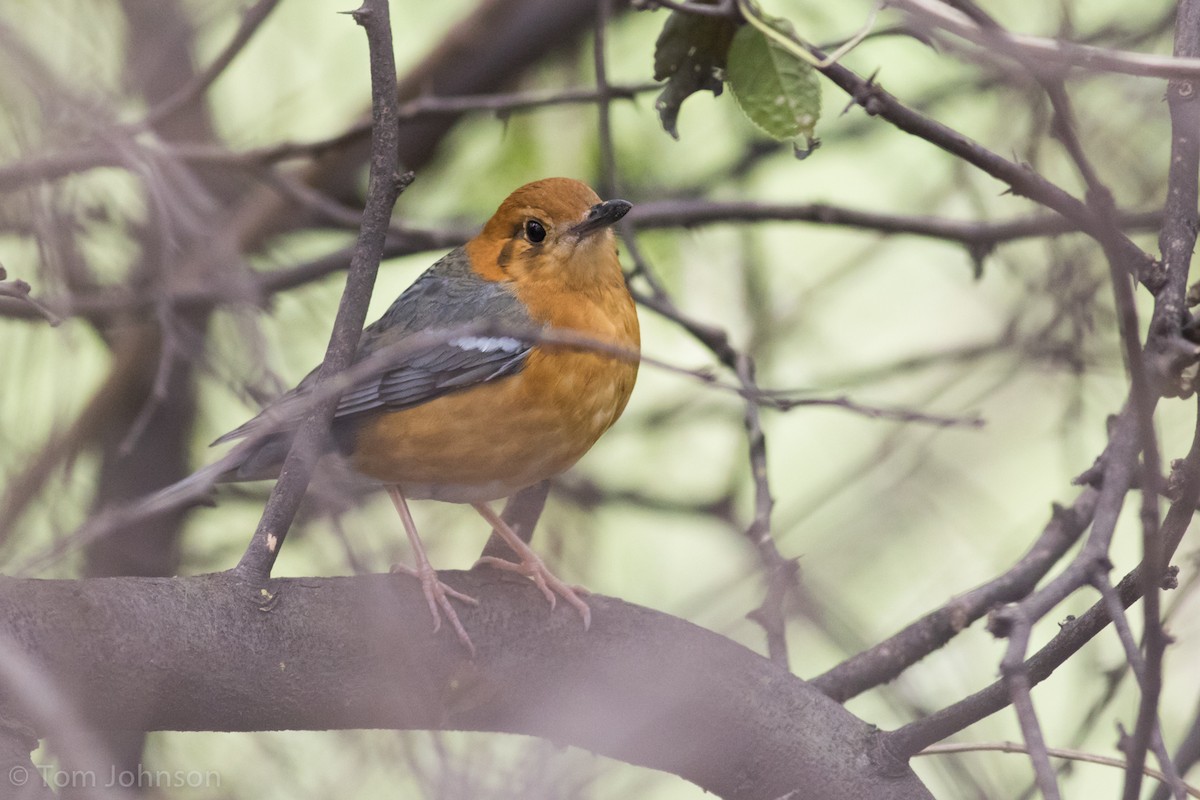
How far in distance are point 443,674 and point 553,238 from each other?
1.76m

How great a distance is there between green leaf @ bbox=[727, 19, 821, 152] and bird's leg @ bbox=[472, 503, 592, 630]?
1383mm

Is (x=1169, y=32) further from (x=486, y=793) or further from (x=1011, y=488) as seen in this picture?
(x=486, y=793)

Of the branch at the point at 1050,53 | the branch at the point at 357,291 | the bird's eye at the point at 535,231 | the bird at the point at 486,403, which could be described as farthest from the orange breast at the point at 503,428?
the branch at the point at 1050,53

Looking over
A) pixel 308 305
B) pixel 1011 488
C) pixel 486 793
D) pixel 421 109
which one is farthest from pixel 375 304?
pixel 486 793

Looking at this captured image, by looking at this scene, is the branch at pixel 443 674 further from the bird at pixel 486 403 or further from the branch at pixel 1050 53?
the branch at pixel 1050 53

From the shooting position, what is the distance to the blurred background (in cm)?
398

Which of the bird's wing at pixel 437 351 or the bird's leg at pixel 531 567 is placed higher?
the bird's wing at pixel 437 351

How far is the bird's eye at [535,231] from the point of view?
4.48 m

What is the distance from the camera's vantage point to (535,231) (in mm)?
4504

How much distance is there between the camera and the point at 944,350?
6082mm

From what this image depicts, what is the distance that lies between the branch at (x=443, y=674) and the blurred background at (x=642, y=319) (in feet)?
0.45

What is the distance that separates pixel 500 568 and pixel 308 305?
1711 millimetres

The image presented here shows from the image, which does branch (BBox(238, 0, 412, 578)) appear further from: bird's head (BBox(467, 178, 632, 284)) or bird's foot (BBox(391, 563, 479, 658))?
bird's head (BBox(467, 178, 632, 284))

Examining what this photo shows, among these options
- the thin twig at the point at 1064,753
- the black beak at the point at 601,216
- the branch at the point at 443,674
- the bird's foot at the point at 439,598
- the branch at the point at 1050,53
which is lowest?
the thin twig at the point at 1064,753
